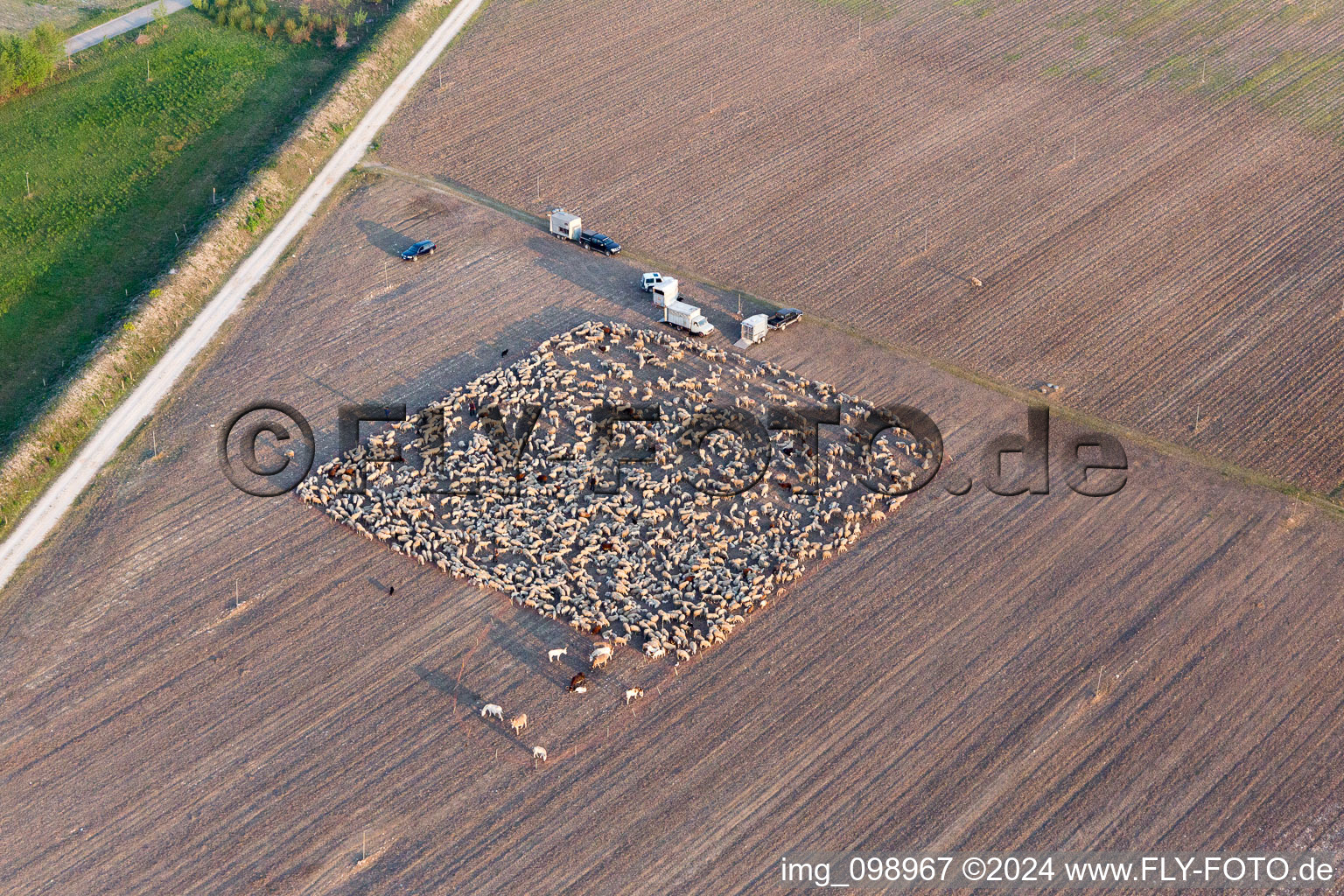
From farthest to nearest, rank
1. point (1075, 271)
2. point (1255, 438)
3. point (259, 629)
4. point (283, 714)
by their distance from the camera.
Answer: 1. point (1075, 271)
2. point (1255, 438)
3. point (259, 629)
4. point (283, 714)

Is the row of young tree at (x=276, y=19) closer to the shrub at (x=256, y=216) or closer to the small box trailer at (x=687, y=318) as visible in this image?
the shrub at (x=256, y=216)

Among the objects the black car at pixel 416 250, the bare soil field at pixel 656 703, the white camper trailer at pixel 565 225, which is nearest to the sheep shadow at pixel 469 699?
the bare soil field at pixel 656 703

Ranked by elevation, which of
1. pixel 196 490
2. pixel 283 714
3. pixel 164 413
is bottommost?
pixel 283 714

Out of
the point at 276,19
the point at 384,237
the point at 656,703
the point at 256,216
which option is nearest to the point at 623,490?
the point at 656,703

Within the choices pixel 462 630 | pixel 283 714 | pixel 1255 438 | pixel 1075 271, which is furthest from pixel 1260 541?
pixel 283 714

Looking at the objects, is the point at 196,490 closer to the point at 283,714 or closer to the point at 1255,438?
the point at 283,714

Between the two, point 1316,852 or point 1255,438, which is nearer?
point 1316,852

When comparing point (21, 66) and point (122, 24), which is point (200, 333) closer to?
Result: point (21, 66)
